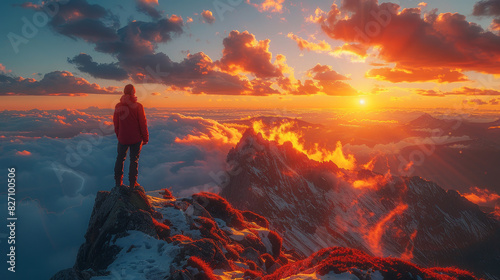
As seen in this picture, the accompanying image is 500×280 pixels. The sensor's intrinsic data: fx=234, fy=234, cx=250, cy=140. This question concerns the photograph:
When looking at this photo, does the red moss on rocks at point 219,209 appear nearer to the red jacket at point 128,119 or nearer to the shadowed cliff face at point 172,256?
the shadowed cliff face at point 172,256

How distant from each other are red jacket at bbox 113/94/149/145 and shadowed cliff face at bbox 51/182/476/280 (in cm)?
437

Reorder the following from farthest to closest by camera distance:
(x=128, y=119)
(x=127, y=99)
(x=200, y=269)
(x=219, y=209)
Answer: (x=219, y=209) < (x=128, y=119) < (x=127, y=99) < (x=200, y=269)

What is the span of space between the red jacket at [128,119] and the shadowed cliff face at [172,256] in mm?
4372

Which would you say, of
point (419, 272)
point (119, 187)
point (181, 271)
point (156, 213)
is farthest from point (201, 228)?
point (419, 272)

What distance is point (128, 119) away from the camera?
47.4 ft

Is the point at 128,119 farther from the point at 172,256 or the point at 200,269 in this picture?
the point at 200,269

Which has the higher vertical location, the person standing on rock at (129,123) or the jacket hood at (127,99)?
the jacket hood at (127,99)

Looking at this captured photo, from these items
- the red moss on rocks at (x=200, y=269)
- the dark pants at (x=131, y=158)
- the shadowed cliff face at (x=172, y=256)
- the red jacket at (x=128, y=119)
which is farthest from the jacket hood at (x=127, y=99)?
the red moss on rocks at (x=200, y=269)

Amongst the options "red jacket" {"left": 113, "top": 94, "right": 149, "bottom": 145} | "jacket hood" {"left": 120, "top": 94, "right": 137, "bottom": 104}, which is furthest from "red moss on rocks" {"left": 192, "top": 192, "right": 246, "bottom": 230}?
"jacket hood" {"left": 120, "top": 94, "right": 137, "bottom": 104}

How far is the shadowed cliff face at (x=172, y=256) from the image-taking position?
36.0ft

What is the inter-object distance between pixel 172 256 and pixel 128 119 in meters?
8.56

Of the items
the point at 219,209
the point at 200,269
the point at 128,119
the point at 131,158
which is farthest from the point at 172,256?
the point at 219,209

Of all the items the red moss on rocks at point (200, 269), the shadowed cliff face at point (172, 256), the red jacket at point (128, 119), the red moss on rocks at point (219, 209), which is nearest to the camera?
the shadowed cliff face at point (172, 256)

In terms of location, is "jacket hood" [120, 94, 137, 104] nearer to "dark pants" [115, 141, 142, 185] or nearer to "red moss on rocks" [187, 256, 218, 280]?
"dark pants" [115, 141, 142, 185]
